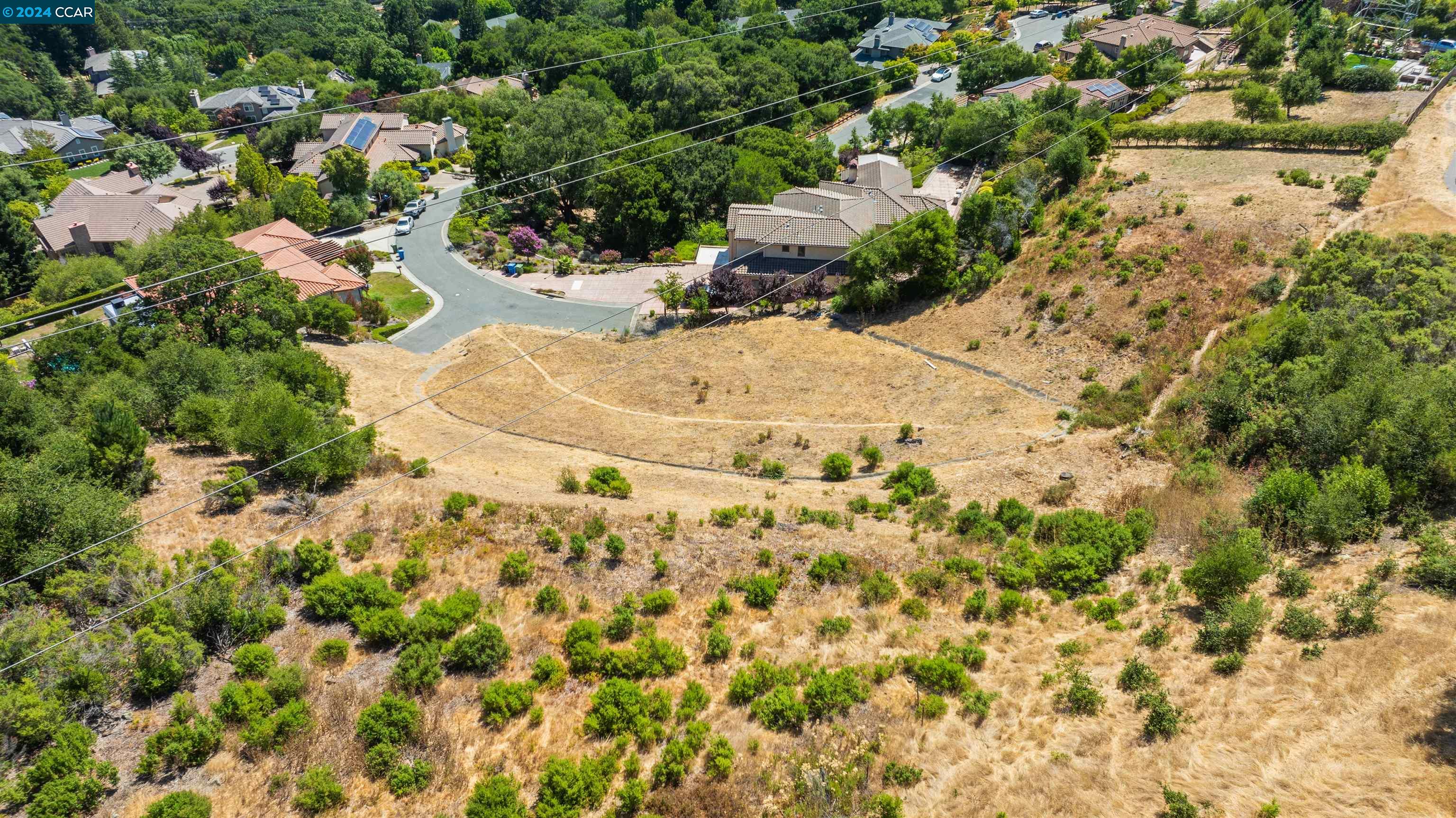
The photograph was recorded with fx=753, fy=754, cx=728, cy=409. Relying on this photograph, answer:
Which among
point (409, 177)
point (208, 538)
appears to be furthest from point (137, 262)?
point (208, 538)

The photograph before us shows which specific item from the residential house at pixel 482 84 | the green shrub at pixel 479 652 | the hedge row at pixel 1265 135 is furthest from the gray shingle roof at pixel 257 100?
the green shrub at pixel 479 652

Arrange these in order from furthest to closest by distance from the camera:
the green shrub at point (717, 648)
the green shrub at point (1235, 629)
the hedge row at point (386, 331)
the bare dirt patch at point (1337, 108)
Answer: the bare dirt patch at point (1337, 108) < the hedge row at point (386, 331) < the green shrub at point (717, 648) < the green shrub at point (1235, 629)

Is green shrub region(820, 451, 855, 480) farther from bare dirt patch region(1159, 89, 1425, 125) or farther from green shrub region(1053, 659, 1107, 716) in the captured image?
bare dirt patch region(1159, 89, 1425, 125)

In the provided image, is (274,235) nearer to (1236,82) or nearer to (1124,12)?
(1236,82)

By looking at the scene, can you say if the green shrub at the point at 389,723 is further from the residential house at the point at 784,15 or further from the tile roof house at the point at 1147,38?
the residential house at the point at 784,15

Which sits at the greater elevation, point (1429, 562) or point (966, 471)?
point (1429, 562)

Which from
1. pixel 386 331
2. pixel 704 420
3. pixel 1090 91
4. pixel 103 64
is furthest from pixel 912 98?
pixel 103 64
